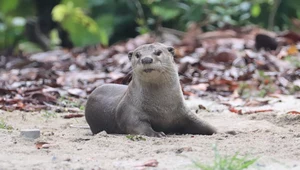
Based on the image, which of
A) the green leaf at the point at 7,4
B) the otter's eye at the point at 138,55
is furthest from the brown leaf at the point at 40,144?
the green leaf at the point at 7,4

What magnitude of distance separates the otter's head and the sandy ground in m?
0.50

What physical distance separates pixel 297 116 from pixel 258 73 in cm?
256

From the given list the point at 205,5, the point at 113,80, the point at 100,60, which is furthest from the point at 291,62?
the point at 205,5

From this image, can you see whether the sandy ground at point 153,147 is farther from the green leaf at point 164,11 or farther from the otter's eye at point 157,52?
the green leaf at point 164,11

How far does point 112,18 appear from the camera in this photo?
1391cm

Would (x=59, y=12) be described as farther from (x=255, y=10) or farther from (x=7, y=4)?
(x=255, y=10)

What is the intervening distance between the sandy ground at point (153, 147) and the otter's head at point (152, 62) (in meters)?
0.50

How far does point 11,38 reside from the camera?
47.0 ft

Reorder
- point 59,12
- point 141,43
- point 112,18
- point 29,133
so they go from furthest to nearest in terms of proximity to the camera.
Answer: point 112,18 → point 59,12 → point 141,43 → point 29,133

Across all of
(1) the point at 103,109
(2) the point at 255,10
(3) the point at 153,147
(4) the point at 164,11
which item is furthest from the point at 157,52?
(2) the point at 255,10

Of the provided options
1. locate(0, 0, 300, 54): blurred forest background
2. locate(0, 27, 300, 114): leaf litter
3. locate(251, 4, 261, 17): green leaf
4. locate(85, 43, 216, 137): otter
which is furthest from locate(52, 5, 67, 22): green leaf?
locate(85, 43, 216, 137): otter

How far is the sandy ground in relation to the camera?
378 cm

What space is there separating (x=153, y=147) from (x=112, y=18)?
9701 millimetres

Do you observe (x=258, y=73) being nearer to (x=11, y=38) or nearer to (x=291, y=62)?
(x=291, y=62)
